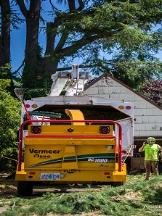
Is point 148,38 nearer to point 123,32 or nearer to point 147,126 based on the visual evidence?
point 123,32

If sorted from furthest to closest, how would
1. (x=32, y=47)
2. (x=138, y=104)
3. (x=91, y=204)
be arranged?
(x=32, y=47) < (x=138, y=104) < (x=91, y=204)

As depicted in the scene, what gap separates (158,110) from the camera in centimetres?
2072

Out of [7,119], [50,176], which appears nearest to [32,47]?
[7,119]

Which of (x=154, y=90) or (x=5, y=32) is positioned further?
(x=154, y=90)

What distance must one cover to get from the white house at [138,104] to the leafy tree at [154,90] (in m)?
7.67

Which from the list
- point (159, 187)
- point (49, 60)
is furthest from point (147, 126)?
point (159, 187)

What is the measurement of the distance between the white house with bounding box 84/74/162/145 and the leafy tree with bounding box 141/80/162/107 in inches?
302

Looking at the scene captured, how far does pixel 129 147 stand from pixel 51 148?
2772mm

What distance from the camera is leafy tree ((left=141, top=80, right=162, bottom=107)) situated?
2839 cm

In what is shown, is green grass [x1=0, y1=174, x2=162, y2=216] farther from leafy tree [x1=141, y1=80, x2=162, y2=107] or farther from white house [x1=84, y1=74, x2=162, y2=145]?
leafy tree [x1=141, y1=80, x2=162, y2=107]

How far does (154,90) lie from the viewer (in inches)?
1134

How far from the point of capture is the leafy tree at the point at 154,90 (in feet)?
93.1

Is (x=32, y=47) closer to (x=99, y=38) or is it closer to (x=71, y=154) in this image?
(x=99, y=38)

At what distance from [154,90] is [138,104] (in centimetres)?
848
